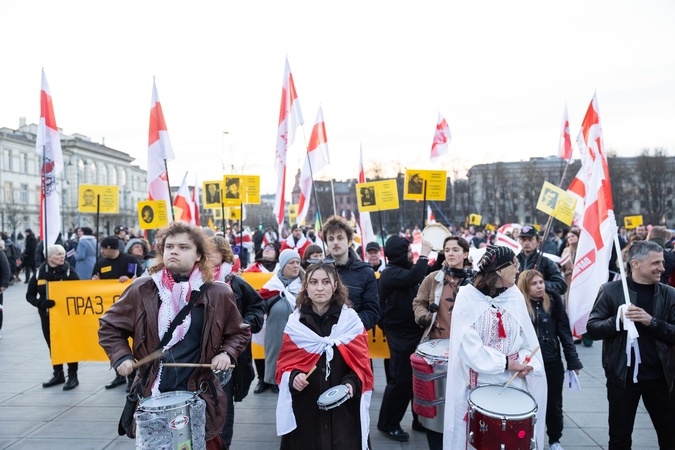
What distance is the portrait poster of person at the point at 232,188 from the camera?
11.9m

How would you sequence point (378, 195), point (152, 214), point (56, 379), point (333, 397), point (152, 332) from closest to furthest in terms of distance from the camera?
point (152, 332), point (333, 397), point (56, 379), point (152, 214), point (378, 195)

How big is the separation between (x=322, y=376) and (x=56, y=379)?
16.5 ft

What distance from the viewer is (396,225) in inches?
2997

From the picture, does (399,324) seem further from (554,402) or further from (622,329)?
(622,329)

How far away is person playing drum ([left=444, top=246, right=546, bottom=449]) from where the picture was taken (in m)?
3.49

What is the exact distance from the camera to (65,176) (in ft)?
226

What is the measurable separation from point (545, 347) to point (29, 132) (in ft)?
270

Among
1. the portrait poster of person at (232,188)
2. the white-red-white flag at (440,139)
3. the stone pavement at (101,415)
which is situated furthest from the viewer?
the portrait poster of person at (232,188)

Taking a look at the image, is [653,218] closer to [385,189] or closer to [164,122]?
[385,189]

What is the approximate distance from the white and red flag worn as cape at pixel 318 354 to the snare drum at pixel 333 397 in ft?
0.46

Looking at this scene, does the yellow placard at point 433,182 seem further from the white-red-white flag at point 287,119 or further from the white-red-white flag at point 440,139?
the white-red-white flag at point 287,119

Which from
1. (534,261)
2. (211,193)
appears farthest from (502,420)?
(211,193)

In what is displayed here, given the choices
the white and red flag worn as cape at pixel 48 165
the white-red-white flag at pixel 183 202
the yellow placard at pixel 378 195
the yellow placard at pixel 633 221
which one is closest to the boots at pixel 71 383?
the white and red flag worn as cape at pixel 48 165

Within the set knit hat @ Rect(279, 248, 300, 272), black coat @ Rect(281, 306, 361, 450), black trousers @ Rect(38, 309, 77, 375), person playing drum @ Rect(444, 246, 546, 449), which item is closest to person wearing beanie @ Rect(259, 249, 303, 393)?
knit hat @ Rect(279, 248, 300, 272)
